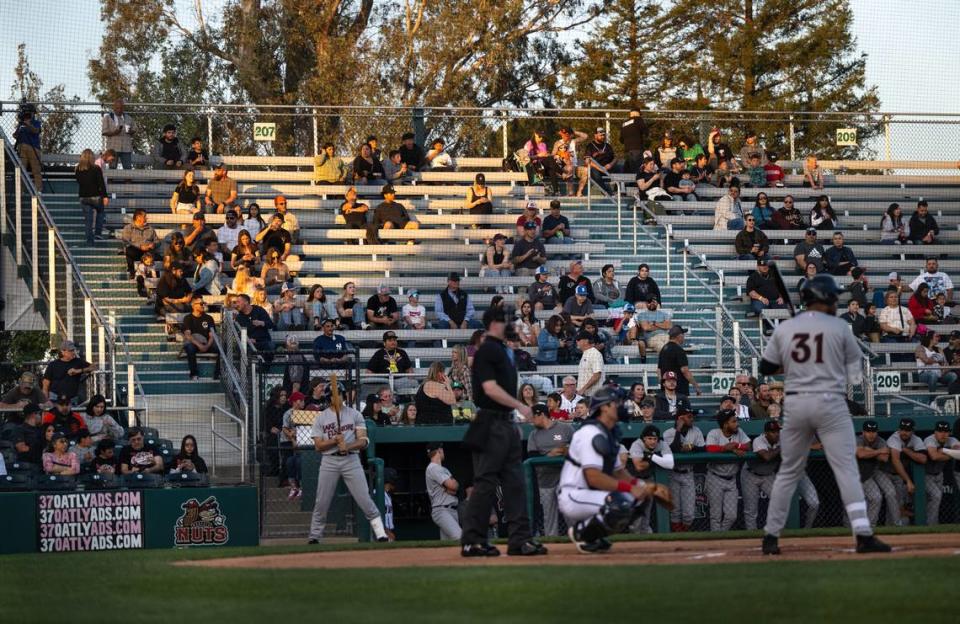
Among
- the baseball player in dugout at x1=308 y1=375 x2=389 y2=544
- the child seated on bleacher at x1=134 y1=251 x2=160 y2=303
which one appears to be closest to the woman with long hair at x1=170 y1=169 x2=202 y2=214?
the child seated on bleacher at x1=134 y1=251 x2=160 y2=303

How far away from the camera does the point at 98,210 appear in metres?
28.3

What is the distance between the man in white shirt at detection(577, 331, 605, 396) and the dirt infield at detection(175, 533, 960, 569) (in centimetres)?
685

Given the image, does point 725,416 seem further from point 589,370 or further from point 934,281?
point 934,281

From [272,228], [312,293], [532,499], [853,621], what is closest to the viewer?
[853,621]

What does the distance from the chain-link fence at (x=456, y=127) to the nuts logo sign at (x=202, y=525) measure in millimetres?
12670

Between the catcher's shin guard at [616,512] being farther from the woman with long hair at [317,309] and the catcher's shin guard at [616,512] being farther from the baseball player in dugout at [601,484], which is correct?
the woman with long hair at [317,309]

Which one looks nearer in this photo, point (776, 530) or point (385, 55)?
point (776, 530)

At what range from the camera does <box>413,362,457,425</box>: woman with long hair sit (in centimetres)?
2097

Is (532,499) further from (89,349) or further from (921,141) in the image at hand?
(921,141)

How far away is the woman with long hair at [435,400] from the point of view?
68.8ft

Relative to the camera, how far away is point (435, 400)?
21031mm

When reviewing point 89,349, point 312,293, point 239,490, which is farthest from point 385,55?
point 239,490

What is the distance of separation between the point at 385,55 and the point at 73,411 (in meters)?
24.3

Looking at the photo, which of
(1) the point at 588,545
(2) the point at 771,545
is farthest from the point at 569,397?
(2) the point at 771,545
